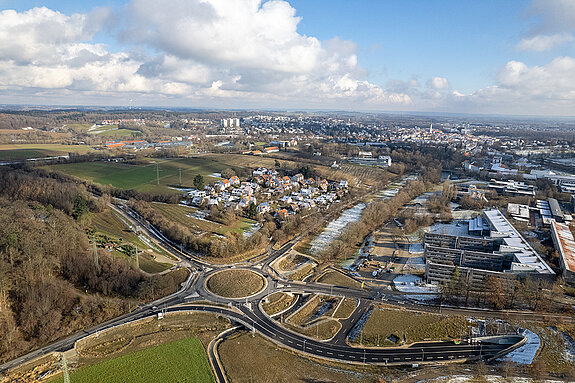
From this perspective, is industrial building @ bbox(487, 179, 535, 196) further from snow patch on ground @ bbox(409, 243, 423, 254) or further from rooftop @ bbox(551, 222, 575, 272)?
snow patch on ground @ bbox(409, 243, 423, 254)

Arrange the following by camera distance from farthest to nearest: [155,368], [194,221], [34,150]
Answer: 1. [34,150]
2. [194,221]
3. [155,368]

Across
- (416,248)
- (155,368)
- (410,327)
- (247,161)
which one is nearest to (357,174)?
(247,161)

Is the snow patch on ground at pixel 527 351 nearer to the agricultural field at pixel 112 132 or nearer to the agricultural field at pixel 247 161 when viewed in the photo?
the agricultural field at pixel 247 161

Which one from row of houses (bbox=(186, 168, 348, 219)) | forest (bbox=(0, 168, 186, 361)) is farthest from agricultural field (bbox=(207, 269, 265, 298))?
row of houses (bbox=(186, 168, 348, 219))

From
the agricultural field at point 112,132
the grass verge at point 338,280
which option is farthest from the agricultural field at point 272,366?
the agricultural field at point 112,132

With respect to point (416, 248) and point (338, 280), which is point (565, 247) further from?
point (338, 280)

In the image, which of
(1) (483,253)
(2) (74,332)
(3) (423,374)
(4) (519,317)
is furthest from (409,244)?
(2) (74,332)

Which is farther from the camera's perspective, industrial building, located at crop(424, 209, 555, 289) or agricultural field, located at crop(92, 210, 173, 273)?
agricultural field, located at crop(92, 210, 173, 273)
